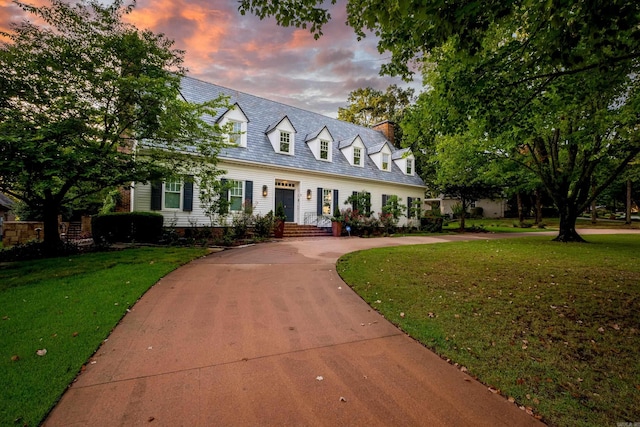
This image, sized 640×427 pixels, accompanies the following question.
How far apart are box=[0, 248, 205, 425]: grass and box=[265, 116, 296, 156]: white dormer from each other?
32.8 ft

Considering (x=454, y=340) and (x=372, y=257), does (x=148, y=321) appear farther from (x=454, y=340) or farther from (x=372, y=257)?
(x=372, y=257)

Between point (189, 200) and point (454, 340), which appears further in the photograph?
point (189, 200)

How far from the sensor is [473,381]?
8.40ft

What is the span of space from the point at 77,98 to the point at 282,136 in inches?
400

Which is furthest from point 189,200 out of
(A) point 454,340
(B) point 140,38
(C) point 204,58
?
(A) point 454,340

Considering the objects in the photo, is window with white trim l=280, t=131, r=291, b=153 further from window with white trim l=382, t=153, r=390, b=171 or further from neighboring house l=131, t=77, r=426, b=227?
window with white trim l=382, t=153, r=390, b=171

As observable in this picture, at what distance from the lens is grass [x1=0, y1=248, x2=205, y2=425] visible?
2273mm

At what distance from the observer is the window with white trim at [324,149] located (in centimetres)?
1782

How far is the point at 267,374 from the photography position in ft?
8.61

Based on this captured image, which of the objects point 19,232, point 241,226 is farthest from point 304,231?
point 19,232

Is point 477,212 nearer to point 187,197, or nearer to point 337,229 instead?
point 337,229

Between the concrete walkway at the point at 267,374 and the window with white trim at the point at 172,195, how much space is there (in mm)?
9111

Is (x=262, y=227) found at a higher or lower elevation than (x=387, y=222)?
lower

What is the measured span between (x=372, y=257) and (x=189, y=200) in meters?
8.94
